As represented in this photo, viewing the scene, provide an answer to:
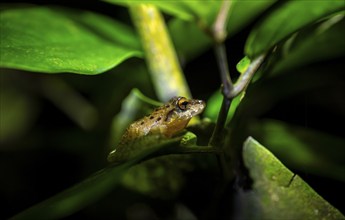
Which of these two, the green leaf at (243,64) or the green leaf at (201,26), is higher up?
the green leaf at (201,26)

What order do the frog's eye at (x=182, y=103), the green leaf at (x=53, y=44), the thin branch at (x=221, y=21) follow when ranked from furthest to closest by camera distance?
1. the frog's eye at (x=182, y=103)
2. the thin branch at (x=221, y=21)
3. the green leaf at (x=53, y=44)

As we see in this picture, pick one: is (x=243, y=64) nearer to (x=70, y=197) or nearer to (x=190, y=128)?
(x=190, y=128)

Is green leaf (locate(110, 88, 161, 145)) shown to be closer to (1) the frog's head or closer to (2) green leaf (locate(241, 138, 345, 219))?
(1) the frog's head

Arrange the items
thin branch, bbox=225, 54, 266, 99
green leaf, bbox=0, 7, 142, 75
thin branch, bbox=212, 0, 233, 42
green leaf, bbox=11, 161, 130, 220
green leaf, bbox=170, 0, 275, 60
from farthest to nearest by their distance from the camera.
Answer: green leaf, bbox=170, 0, 275, 60, thin branch, bbox=212, 0, 233, 42, thin branch, bbox=225, 54, 266, 99, green leaf, bbox=0, 7, 142, 75, green leaf, bbox=11, 161, 130, 220

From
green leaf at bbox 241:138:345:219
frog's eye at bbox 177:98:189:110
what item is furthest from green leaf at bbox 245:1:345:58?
frog's eye at bbox 177:98:189:110

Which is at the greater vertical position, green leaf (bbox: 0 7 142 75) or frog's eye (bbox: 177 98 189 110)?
green leaf (bbox: 0 7 142 75)

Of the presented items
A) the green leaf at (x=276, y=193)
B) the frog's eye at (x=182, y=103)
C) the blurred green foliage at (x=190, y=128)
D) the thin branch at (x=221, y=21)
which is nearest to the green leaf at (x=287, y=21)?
the blurred green foliage at (x=190, y=128)

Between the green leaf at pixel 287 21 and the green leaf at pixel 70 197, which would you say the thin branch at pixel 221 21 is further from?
the green leaf at pixel 70 197
